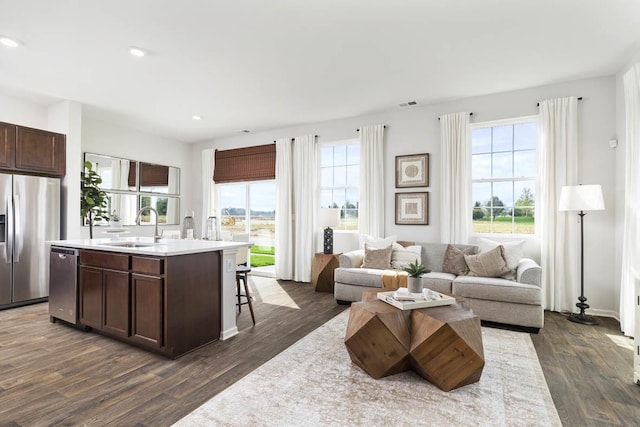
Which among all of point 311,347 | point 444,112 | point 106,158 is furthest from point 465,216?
point 106,158

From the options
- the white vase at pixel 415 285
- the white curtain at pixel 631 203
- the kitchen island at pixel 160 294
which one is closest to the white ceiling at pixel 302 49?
the white curtain at pixel 631 203

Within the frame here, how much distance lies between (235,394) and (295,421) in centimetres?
50

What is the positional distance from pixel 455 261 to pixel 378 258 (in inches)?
37.8

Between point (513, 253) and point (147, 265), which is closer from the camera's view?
point (147, 265)

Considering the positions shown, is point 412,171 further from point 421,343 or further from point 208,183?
point 208,183

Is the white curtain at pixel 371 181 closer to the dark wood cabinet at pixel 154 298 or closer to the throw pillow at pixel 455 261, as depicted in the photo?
the throw pillow at pixel 455 261

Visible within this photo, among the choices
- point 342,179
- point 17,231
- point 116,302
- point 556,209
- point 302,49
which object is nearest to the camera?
point 116,302

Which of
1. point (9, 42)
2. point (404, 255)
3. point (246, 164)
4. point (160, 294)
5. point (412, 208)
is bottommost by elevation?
point (160, 294)

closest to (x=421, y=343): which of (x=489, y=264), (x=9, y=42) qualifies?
(x=489, y=264)

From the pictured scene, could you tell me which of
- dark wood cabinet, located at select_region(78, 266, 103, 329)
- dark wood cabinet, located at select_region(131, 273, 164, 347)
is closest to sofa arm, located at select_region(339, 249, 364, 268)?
dark wood cabinet, located at select_region(131, 273, 164, 347)

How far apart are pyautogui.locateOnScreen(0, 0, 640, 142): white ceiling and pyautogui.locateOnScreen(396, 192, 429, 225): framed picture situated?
4.52 feet

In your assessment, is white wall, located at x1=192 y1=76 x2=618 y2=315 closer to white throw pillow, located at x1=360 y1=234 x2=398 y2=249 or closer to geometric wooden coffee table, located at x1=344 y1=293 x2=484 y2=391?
white throw pillow, located at x1=360 y1=234 x2=398 y2=249

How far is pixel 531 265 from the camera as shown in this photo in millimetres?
3416

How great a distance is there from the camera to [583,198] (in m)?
3.41
